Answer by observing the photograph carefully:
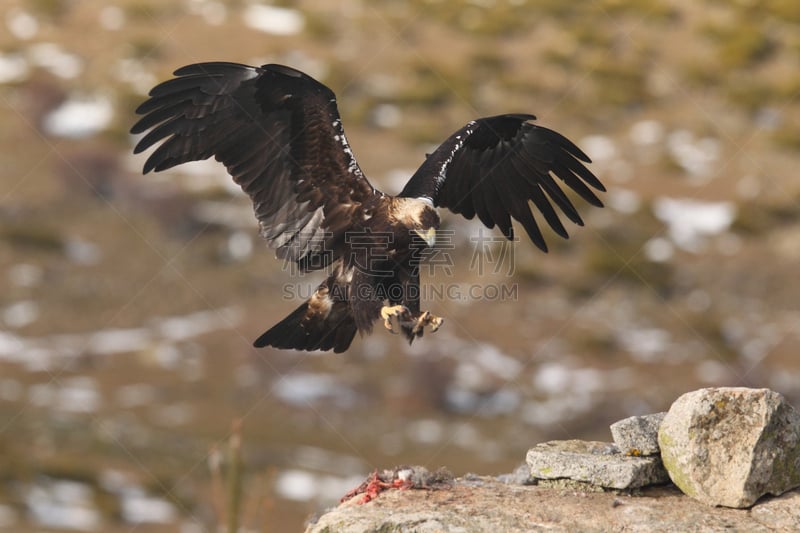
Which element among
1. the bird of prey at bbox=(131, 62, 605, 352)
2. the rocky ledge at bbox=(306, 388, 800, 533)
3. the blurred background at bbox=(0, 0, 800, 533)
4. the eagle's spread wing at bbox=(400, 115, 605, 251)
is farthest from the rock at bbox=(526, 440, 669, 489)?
the blurred background at bbox=(0, 0, 800, 533)

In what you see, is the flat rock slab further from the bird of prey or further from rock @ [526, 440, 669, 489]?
the bird of prey

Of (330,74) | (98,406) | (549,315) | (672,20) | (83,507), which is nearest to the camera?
(83,507)

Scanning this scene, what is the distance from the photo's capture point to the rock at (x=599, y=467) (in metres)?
9.84

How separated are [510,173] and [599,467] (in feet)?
14.8

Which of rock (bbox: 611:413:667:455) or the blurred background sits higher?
the blurred background

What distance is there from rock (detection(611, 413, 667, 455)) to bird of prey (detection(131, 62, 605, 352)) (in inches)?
87.4

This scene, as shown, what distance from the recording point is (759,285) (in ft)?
152

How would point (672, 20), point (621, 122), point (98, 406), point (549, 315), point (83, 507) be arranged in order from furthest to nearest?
point (672, 20) → point (621, 122) → point (549, 315) → point (98, 406) → point (83, 507)

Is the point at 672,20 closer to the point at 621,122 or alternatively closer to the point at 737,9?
the point at 737,9

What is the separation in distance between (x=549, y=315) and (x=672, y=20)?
36958mm

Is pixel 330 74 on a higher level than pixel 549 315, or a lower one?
higher

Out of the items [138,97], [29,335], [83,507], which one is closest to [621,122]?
[138,97]

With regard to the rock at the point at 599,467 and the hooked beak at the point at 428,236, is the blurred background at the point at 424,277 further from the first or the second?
the rock at the point at 599,467

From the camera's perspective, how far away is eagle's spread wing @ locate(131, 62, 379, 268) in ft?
37.2
